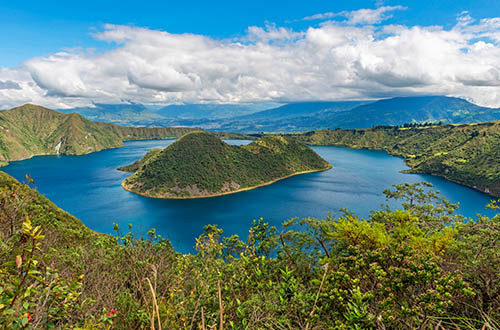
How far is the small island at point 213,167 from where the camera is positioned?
11700 cm

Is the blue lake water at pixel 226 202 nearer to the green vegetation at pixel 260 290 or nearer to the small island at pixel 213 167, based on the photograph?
the small island at pixel 213 167

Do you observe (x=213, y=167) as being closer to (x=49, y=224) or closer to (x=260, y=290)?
(x=49, y=224)

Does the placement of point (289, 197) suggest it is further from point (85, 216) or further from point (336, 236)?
point (336, 236)

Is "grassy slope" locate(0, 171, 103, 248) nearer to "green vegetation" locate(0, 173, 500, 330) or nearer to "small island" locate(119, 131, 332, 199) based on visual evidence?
"green vegetation" locate(0, 173, 500, 330)

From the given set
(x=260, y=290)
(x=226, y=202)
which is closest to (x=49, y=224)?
(x=260, y=290)

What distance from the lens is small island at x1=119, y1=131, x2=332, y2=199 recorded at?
384 ft

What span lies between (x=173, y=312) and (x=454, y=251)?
21.4 meters

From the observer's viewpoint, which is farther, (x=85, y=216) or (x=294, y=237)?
(x=85, y=216)

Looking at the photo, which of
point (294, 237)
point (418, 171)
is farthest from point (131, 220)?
point (418, 171)

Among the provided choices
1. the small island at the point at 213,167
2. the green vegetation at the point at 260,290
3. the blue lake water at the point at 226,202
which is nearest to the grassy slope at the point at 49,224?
the green vegetation at the point at 260,290

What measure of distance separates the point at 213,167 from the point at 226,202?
3042 centimetres

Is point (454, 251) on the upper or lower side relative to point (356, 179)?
upper

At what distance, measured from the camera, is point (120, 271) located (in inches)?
645

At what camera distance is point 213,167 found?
130m
